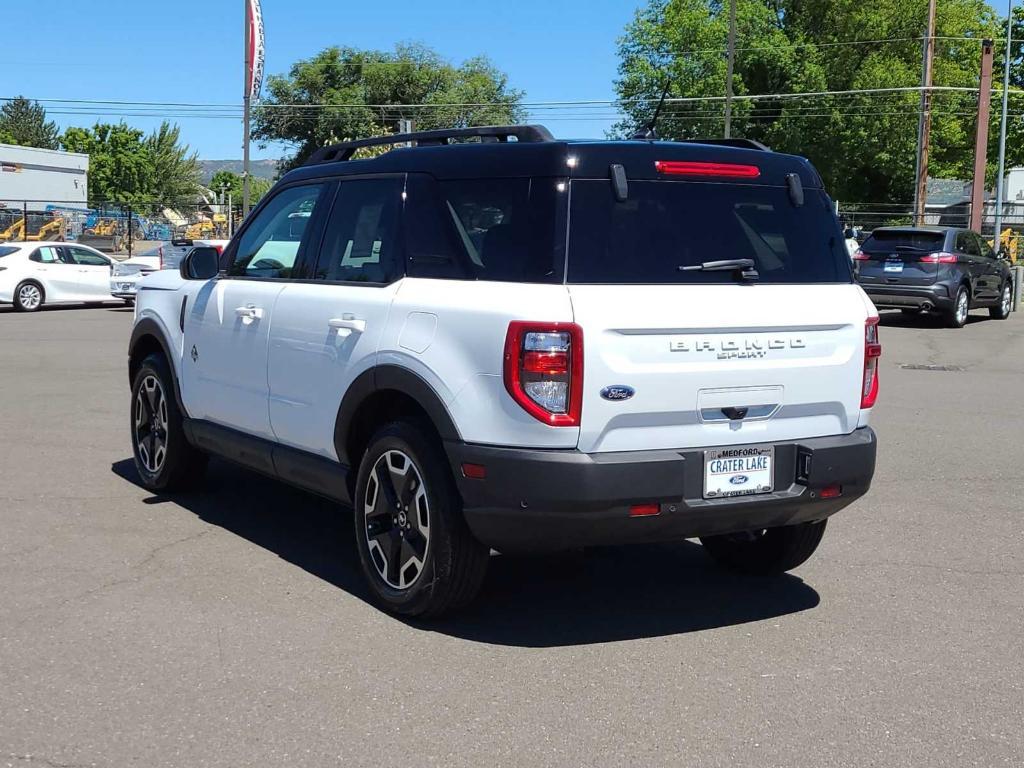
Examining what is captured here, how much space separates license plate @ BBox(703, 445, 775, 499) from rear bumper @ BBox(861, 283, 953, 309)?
1727 cm

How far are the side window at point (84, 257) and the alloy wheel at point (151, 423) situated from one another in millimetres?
18287

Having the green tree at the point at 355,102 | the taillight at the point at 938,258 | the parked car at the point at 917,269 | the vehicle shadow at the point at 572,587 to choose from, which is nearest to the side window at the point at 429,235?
the vehicle shadow at the point at 572,587

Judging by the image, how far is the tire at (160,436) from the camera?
7.23m

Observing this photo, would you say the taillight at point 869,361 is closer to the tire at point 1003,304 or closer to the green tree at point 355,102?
the tire at point 1003,304

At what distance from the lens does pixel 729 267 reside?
4.93m

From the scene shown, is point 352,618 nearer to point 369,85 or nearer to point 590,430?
point 590,430

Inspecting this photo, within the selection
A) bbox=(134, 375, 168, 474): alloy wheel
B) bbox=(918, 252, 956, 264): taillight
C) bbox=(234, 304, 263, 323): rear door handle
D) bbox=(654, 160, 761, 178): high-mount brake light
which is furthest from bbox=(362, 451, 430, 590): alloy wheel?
bbox=(918, 252, 956, 264): taillight

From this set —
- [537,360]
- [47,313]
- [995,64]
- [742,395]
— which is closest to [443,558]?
[537,360]

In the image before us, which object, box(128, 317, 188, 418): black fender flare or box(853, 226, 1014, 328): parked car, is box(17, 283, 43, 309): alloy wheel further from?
box(128, 317, 188, 418): black fender flare

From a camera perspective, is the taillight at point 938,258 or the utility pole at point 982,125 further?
the utility pole at point 982,125

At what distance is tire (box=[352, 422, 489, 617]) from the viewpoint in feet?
16.1

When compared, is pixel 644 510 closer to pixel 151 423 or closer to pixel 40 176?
pixel 151 423

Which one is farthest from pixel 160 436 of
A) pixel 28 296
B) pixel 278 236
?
pixel 28 296

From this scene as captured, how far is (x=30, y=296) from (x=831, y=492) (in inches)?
855
